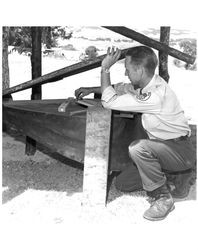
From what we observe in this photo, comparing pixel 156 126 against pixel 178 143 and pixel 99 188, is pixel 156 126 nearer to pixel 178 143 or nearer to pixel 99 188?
pixel 178 143

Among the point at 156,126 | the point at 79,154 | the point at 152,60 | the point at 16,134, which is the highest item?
the point at 152,60

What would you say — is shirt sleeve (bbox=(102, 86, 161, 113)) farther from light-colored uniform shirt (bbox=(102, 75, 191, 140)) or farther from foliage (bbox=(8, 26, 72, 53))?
foliage (bbox=(8, 26, 72, 53))

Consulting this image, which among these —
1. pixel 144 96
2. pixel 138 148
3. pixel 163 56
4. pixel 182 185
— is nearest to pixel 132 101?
pixel 144 96

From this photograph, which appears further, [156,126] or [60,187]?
[60,187]

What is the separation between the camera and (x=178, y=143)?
338 cm

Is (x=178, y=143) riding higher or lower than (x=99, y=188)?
higher

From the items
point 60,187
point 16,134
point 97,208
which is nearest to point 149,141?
point 97,208

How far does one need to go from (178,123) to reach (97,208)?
2.89 ft

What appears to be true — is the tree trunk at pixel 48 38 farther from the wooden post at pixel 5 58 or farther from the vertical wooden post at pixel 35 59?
the vertical wooden post at pixel 35 59

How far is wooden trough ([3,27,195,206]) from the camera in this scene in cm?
325

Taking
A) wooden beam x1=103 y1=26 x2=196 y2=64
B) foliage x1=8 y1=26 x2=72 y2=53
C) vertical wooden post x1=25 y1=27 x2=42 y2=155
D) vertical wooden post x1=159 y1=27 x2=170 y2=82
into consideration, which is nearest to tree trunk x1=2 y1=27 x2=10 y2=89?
foliage x1=8 y1=26 x2=72 y2=53

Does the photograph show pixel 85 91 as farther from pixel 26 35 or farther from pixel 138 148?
pixel 26 35

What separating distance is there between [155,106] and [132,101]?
0.17 meters

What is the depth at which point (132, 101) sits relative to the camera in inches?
123
